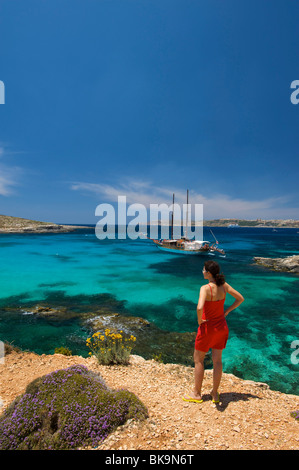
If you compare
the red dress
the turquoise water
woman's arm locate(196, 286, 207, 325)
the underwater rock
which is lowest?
the turquoise water

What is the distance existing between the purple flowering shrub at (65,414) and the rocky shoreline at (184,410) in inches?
8.6

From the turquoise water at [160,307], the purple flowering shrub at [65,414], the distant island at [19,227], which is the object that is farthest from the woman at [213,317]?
the distant island at [19,227]

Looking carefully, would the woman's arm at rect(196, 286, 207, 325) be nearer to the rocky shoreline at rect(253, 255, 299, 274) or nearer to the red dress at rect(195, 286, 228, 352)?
the red dress at rect(195, 286, 228, 352)

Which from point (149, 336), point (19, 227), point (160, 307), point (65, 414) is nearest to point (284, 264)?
point (160, 307)

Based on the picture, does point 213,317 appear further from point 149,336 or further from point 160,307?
point 160,307

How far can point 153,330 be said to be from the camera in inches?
418

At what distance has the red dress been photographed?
12.8 feet

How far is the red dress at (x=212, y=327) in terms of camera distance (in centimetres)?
390

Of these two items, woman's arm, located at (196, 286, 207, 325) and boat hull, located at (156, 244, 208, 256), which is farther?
boat hull, located at (156, 244, 208, 256)

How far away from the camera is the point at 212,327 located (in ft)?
12.9

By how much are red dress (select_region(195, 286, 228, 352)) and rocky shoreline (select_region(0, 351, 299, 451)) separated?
118 cm

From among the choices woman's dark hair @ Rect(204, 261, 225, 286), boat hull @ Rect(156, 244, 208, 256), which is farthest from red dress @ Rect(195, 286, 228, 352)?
boat hull @ Rect(156, 244, 208, 256)

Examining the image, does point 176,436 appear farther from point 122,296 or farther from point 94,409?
point 122,296

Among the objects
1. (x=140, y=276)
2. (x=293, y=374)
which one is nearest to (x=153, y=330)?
(x=293, y=374)
